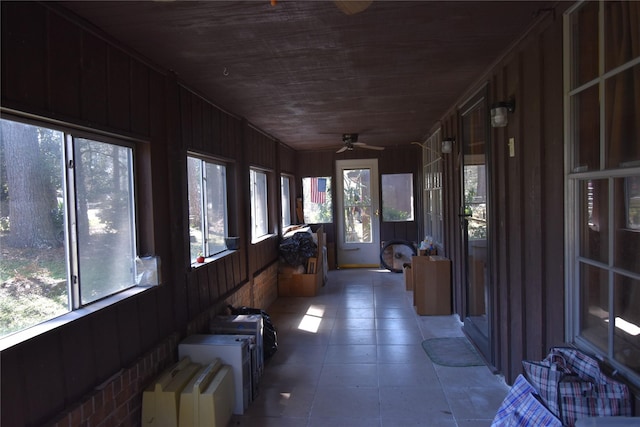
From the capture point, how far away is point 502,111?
2.81 m

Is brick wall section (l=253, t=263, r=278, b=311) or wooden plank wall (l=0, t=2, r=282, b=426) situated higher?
wooden plank wall (l=0, t=2, r=282, b=426)

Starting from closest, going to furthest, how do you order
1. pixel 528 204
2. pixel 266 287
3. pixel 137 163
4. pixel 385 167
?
pixel 528 204
pixel 137 163
pixel 266 287
pixel 385 167

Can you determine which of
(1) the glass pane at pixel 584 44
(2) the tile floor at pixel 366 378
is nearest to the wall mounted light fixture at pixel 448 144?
(2) the tile floor at pixel 366 378

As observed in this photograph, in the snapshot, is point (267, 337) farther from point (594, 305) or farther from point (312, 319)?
point (594, 305)

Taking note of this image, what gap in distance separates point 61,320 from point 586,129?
2682mm

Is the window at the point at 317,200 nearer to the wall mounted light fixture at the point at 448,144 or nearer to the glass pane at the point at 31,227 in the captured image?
the wall mounted light fixture at the point at 448,144

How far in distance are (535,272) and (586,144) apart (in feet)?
2.84

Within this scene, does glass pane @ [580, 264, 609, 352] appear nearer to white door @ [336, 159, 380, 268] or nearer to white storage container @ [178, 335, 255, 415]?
white storage container @ [178, 335, 255, 415]

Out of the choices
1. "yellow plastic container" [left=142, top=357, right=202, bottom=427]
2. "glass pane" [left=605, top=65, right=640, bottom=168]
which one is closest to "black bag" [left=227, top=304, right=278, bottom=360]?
Answer: "yellow plastic container" [left=142, top=357, right=202, bottom=427]

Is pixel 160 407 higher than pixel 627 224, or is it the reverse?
pixel 627 224

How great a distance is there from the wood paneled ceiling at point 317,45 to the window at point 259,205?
1.52m

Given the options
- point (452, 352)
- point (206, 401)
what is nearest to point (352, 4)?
point (206, 401)

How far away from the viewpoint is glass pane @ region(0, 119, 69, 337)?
5.74 ft

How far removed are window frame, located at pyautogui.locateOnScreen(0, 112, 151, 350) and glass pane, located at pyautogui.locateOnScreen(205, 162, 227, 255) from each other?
3.97 ft
